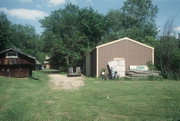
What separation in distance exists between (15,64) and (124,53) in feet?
41.9

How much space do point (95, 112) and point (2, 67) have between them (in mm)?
20237

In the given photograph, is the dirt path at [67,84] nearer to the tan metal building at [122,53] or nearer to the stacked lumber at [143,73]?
the tan metal building at [122,53]

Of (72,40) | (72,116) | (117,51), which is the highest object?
(72,40)

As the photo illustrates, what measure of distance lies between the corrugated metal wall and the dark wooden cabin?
8.46 m

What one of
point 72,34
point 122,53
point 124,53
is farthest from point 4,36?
point 124,53

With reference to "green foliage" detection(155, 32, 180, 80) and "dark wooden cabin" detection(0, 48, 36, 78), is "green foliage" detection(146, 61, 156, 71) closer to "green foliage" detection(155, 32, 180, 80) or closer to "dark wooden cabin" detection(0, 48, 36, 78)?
"green foliage" detection(155, 32, 180, 80)

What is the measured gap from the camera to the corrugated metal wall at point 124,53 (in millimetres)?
24094

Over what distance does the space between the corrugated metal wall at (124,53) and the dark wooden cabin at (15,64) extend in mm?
8456

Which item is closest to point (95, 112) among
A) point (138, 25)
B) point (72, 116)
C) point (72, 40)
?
point (72, 116)

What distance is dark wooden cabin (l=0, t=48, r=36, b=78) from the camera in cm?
2448

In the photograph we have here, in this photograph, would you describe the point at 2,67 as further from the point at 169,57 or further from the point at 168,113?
the point at 168,113

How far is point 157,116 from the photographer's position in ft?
22.1

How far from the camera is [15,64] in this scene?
24750mm

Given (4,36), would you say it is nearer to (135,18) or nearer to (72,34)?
(72,34)
